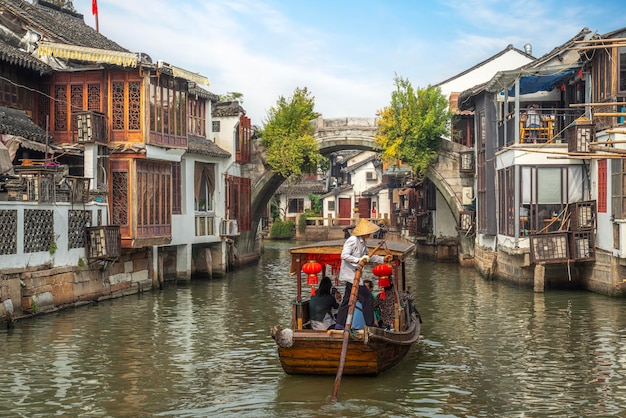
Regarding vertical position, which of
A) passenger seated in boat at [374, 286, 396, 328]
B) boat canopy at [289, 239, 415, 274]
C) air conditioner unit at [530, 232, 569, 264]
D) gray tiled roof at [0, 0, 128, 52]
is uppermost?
gray tiled roof at [0, 0, 128, 52]

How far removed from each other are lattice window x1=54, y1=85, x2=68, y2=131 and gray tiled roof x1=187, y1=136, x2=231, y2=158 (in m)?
5.01

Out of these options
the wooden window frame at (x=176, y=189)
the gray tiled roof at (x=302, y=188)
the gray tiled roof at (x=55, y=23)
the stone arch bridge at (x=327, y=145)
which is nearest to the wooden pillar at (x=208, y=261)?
the wooden window frame at (x=176, y=189)

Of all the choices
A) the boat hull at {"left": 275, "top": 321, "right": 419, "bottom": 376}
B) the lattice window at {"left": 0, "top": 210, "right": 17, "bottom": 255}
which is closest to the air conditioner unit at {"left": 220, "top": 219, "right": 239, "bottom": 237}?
the lattice window at {"left": 0, "top": 210, "right": 17, "bottom": 255}

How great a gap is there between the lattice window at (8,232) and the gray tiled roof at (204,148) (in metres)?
9.93

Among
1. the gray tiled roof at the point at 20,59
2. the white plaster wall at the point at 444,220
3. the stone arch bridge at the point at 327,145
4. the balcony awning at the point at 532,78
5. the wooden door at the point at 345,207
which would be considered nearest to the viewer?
the gray tiled roof at the point at 20,59

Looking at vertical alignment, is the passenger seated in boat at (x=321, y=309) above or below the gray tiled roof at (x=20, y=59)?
below

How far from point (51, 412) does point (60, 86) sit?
1458 cm

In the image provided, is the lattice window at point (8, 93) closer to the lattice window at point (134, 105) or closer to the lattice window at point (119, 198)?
the lattice window at point (134, 105)

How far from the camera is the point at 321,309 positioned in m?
13.4

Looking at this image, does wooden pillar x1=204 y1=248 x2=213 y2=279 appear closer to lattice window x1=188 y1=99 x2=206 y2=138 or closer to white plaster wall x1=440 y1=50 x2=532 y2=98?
lattice window x1=188 y1=99 x2=206 y2=138

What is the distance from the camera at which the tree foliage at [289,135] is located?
36656 mm

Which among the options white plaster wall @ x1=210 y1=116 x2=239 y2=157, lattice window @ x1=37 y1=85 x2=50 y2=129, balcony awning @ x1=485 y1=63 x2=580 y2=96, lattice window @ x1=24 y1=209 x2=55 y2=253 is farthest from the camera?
white plaster wall @ x1=210 y1=116 x2=239 y2=157

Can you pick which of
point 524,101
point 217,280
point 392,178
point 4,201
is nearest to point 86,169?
point 4,201

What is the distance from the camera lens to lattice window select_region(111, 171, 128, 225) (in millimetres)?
23375
